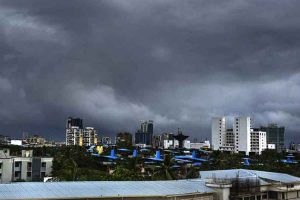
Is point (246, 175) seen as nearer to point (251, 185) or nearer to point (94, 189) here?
point (251, 185)

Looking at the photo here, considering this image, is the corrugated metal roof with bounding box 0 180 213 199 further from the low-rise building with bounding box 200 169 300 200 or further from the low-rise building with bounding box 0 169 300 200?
the low-rise building with bounding box 200 169 300 200

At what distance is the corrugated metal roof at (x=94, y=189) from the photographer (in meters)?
25.6

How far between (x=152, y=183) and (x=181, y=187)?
2.23m

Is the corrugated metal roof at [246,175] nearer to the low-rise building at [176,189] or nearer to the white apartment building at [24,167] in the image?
the low-rise building at [176,189]

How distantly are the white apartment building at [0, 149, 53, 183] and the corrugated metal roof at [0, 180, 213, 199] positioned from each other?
1941 inches

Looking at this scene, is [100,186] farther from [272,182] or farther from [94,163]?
[94,163]

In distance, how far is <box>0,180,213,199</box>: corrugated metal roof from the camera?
25.6 meters

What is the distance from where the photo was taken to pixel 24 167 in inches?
3125

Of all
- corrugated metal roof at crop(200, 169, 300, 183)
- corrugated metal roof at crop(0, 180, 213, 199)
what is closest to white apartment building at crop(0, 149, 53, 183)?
corrugated metal roof at crop(200, 169, 300, 183)

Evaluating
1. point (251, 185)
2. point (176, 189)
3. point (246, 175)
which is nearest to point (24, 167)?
point (246, 175)

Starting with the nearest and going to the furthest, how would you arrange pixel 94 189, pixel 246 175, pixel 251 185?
pixel 94 189
pixel 251 185
pixel 246 175

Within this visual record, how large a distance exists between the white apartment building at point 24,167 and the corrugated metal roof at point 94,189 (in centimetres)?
4929

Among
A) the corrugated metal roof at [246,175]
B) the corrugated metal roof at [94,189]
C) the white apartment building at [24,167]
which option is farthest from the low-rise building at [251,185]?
the white apartment building at [24,167]

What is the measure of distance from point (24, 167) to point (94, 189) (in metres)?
55.4
